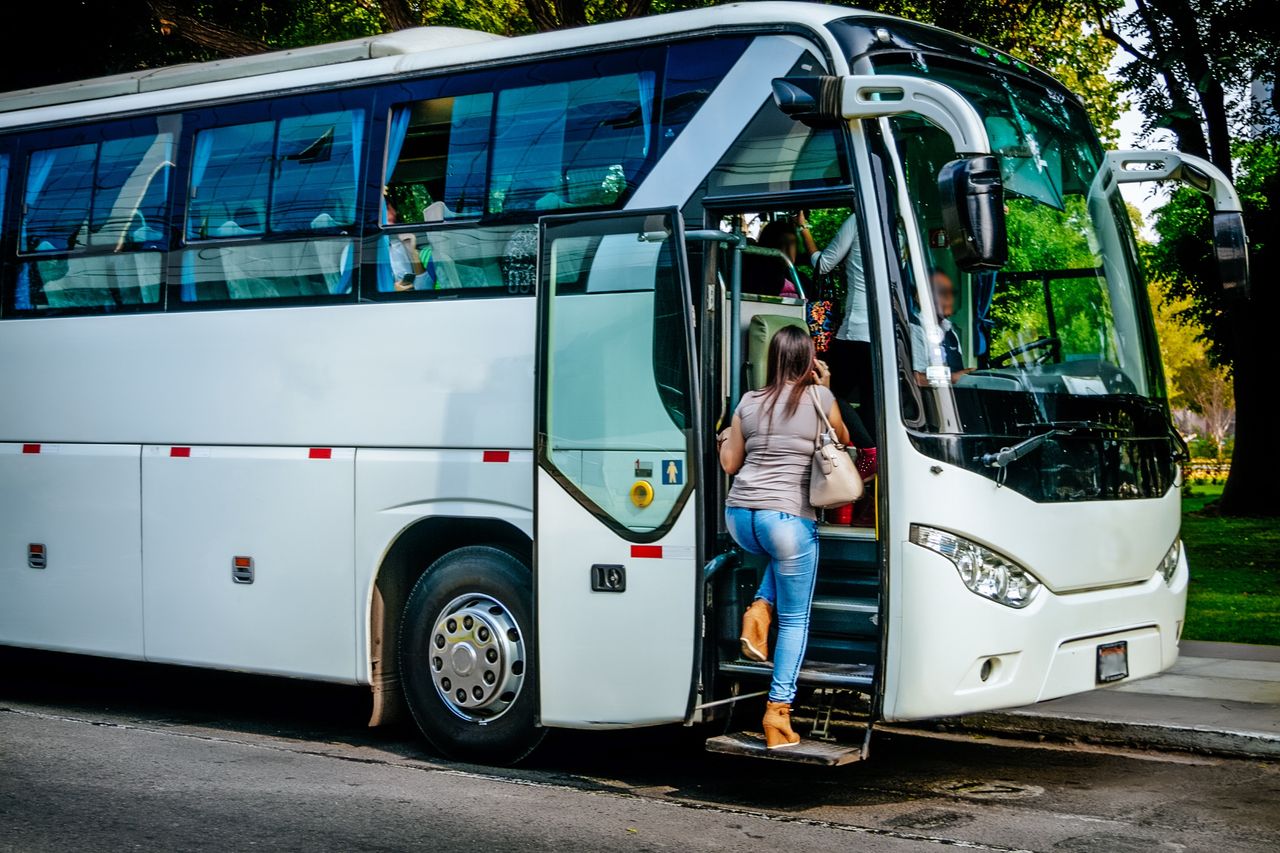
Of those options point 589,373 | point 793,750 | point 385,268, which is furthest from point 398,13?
point 793,750

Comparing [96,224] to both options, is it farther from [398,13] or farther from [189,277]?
[398,13]

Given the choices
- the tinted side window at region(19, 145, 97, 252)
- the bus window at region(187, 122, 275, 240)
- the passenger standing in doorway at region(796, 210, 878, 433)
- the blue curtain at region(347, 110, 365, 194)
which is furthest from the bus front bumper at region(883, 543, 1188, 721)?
the tinted side window at region(19, 145, 97, 252)

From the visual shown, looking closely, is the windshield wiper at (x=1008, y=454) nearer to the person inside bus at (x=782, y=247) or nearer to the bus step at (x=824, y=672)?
the bus step at (x=824, y=672)

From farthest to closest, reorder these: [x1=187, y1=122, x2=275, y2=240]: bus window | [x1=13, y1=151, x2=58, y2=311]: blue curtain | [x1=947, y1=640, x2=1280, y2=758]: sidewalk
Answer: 1. [x1=13, y1=151, x2=58, y2=311]: blue curtain
2. [x1=187, y1=122, x2=275, y2=240]: bus window
3. [x1=947, y1=640, x2=1280, y2=758]: sidewalk

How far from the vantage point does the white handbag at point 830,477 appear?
7.36 metres

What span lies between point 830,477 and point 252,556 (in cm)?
371

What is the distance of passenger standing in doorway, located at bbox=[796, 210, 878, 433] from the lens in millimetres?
7801

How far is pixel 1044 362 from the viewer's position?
7.66 meters

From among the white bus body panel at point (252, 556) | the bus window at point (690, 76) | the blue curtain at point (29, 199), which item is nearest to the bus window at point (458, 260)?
the bus window at point (690, 76)

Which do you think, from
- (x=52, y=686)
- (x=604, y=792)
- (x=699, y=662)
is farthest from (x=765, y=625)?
(x=52, y=686)

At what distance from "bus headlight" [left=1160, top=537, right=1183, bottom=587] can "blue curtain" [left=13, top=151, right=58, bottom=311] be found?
7143mm

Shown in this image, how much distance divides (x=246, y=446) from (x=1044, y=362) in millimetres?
4512

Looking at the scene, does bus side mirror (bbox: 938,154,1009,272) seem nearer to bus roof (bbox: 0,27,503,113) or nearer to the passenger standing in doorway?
the passenger standing in doorway

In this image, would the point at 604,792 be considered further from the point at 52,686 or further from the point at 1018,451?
the point at 52,686
